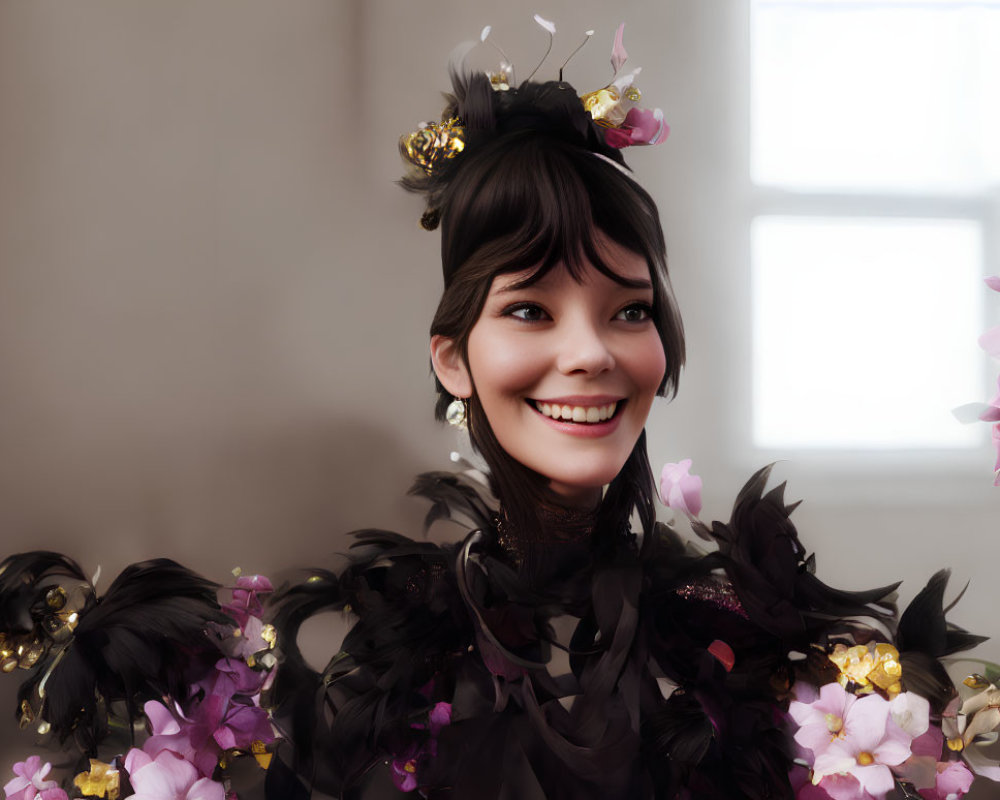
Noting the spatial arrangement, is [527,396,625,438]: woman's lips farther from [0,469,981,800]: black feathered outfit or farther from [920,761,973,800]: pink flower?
[920,761,973,800]: pink flower

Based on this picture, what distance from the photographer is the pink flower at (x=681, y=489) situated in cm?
91

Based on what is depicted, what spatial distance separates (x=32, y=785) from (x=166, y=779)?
5.9 inches

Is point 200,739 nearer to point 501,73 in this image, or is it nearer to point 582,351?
point 582,351

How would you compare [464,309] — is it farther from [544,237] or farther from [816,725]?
[816,725]

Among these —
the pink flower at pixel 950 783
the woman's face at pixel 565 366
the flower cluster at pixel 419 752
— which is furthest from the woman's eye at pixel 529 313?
the pink flower at pixel 950 783

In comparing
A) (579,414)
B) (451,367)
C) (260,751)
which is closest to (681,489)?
(579,414)

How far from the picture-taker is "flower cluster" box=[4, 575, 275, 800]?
2.52 ft

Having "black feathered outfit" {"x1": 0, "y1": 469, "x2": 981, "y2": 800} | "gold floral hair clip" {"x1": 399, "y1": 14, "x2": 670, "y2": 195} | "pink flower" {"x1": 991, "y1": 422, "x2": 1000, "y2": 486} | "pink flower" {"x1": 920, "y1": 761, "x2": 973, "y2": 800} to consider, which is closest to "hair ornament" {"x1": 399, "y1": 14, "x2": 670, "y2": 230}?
"gold floral hair clip" {"x1": 399, "y1": 14, "x2": 670, "y2": 195}

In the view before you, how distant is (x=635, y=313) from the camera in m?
0.85

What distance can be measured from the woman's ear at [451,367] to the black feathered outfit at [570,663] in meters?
0.14

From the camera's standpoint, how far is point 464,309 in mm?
830

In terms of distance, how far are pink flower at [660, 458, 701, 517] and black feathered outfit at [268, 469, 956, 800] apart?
48mm

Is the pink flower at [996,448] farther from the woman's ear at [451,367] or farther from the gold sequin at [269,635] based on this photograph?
the gold sequin at [269,635]

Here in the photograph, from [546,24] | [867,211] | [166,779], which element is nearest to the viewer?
[166,779]
